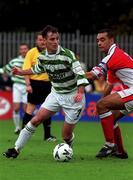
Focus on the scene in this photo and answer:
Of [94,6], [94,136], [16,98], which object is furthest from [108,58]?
[94,6]

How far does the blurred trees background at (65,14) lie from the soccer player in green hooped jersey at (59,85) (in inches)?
928

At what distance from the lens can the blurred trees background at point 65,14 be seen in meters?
37.2

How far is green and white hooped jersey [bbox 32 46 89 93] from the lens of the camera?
513 inches

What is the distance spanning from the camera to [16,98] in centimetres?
2147

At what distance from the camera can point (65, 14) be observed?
37812 millimetres

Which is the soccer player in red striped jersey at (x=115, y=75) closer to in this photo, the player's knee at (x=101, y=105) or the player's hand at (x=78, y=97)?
the player's knee at (x=101, y=105)

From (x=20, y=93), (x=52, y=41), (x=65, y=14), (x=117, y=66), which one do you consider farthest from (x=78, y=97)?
(x=65, y=14)

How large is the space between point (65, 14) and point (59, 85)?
24.6 metres

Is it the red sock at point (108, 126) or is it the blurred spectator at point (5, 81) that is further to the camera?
the blurred spectator at point (5, 81)

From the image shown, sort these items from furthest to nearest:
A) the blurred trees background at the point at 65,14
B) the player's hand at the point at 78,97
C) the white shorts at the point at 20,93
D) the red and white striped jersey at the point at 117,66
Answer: the blurred trees background at the point at 65,14 → the white shorts at the point at 20,93 → the red and white striped jersey at the point at 117,66 → the player's hand at the point at 78,97

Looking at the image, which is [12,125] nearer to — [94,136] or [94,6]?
[94,136]

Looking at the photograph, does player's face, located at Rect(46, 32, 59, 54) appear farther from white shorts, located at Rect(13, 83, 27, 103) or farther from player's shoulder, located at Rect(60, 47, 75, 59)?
white shorts, located at Rect(13, 83, 27, 103)

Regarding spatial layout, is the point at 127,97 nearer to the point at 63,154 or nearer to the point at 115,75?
the point at 115,75

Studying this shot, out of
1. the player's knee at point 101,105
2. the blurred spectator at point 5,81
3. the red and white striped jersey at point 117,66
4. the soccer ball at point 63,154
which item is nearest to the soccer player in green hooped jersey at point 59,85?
the player's knee at point 101,105
